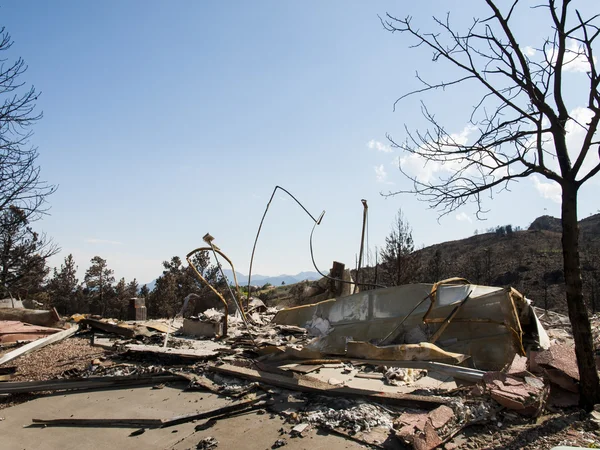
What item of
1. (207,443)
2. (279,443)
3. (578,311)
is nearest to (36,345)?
(207,443)

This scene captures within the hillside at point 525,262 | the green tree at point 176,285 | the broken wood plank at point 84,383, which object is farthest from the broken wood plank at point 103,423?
the green tree at point 176,285

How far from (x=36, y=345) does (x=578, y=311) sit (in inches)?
371

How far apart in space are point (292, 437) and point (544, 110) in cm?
420

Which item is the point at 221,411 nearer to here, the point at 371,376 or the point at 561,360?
the point at 371,376

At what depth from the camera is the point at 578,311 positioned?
14.1ft

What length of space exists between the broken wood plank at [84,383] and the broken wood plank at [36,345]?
1843 mm

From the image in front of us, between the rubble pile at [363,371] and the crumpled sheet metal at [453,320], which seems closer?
the rubble pile at [363,371]

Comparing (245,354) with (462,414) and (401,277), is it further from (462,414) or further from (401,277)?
(401,277)

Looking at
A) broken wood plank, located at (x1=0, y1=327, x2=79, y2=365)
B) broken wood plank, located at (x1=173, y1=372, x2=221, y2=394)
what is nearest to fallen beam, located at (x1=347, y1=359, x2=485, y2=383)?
broken wood plank, located at (x1=173, y1=372, x2=221, y2=394)

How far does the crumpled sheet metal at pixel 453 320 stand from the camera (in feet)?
21.2

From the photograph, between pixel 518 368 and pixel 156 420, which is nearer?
pixel 156 420

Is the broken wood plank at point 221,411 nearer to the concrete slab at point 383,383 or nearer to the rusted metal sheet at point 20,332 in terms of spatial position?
the concrete slab at point 383,383

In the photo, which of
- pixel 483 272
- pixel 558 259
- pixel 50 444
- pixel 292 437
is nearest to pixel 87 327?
pixel 50 444

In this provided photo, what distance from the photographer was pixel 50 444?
434 centimetres
